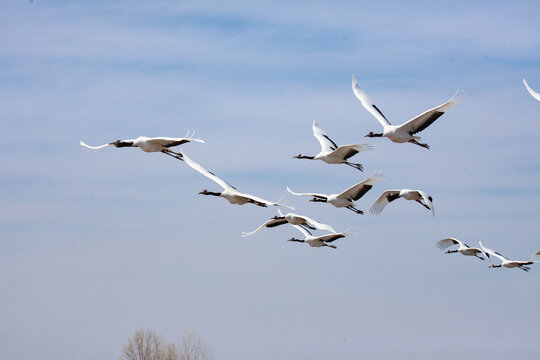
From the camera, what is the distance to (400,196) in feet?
131

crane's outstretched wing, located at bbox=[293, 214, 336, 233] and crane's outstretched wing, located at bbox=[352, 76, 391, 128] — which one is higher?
crane's outstretched wing, located at bbox=[352, 76, 391, 128]

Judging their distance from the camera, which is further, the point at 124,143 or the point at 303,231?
the point at 303,231

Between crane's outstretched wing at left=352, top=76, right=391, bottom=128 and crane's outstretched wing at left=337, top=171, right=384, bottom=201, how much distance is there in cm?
200

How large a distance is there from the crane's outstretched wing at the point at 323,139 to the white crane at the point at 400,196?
275 centimetres

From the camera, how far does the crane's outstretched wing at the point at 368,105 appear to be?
125 feet

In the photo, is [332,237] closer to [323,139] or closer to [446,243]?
[323,139]

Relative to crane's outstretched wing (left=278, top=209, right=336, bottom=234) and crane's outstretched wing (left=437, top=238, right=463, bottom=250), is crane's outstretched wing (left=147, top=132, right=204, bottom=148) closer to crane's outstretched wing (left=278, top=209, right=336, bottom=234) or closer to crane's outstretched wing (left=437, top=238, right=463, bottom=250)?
crane's outstretched wing (left=278, top=209, right=336, bottom=234)

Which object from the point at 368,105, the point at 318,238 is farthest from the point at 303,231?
the point at 368,105

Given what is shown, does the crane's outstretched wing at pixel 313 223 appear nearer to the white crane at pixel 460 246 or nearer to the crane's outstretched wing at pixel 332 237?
the crane's outstretched wing at pixel 332 237

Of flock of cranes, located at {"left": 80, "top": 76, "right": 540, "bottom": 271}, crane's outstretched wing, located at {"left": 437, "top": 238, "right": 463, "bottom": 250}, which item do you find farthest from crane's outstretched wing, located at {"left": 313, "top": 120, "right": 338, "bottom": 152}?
crane's outstretched wing, located at {"left": 437, "top": 238, "right": 463, "bottom": 250}

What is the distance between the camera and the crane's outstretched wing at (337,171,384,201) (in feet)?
125

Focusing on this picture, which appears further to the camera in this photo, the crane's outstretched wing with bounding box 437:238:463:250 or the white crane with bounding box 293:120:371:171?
the crane's outstretched wing with bounding box 437:238:463:250

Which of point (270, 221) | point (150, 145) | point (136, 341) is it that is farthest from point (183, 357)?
point (150, 145)

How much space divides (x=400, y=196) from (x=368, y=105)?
3670 millimetres
